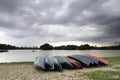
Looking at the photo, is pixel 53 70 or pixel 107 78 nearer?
pixel 107 78

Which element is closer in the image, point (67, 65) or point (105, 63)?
point (67, 65)

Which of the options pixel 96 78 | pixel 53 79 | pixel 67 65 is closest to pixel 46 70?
pixel 67 65

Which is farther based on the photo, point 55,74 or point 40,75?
point 55,74

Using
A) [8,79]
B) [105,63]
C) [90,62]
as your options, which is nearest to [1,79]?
[8,79]

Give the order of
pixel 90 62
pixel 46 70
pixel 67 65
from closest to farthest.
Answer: pixel 46 70 < pixel 67 65 < pixel 90 62

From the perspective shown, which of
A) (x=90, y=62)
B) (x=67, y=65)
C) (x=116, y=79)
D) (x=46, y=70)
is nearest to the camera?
(x=116, y=79)

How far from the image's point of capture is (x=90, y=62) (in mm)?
13594

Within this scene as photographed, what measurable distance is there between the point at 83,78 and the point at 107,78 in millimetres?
1172

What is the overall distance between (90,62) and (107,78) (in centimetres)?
537

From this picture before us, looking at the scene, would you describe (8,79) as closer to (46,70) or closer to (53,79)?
(53,79)

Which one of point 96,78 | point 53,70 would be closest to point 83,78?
point 96,78

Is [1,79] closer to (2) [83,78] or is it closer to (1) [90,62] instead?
(2) [83,78]

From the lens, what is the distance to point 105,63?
45.9ft

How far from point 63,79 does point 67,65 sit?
4.06m
